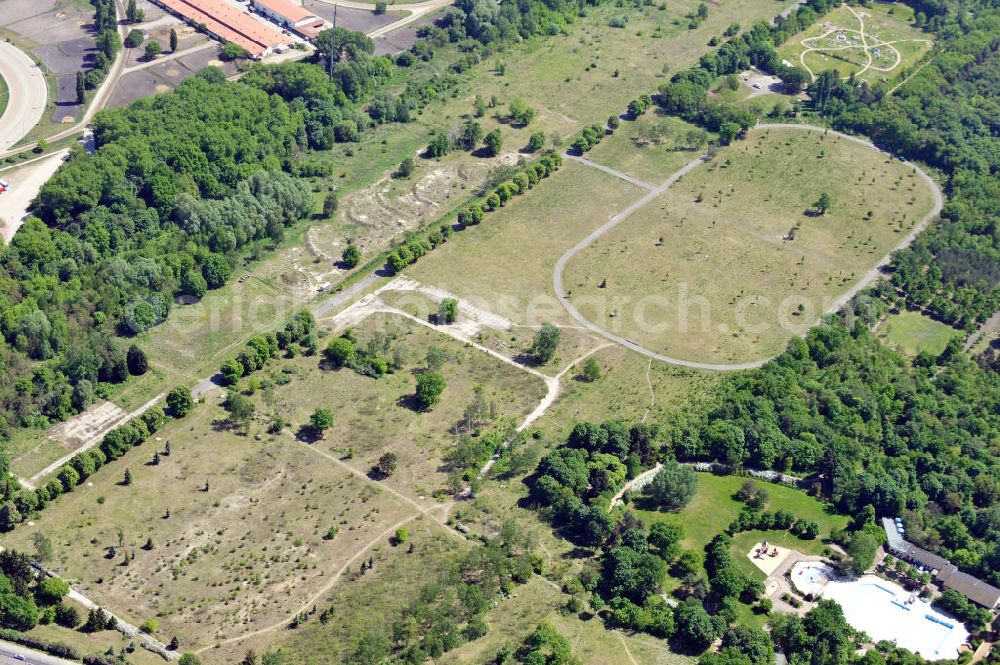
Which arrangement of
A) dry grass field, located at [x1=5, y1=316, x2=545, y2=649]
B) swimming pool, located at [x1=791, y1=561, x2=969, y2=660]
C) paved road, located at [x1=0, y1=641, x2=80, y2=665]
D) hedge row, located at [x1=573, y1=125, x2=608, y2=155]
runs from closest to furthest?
paved road, located at [x1=0, y1=641, x2=80, y2=665] < dry grass field, located at [x1=5, y1=316, x2=545, y2=649] < swimming pool, located at [x1=791, y1=561, x2=969, y2=660] < hedge row, located at [x1=573, y1=125, x2=608, y2=155]

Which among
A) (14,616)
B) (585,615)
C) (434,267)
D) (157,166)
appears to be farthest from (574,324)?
(14,616)

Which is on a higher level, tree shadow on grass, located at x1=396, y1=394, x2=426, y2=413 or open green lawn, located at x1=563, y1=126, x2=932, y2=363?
open green lawn, located at x1=563, y1=126, x2=932, y2=363

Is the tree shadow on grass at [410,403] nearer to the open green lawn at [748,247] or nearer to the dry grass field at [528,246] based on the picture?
the dry grass field at [528,246]

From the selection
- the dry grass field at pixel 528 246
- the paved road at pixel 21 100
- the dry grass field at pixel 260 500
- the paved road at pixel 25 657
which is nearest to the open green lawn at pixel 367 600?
the dry grass field at pixel 260 500

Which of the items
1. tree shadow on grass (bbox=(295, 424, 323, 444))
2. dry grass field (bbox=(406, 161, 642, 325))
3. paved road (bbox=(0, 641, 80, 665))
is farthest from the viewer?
dry grass field (bbox=(406, 161, 642, 325))

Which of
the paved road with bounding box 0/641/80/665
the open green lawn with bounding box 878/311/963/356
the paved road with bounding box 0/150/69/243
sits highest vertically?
the paved road with bounding box 0/150/69/243

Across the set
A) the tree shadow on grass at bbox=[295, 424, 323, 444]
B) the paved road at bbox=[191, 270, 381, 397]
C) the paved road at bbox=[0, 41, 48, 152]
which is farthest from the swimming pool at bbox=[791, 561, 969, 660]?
the paved road at bbox=[0, 41, 48, 152]

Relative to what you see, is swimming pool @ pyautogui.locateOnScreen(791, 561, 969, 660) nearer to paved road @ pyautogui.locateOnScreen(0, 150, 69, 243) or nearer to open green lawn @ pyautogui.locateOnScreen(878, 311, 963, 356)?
open green lawn @ pyautogui.locateOnScreen(878, 311, 963, 356)
